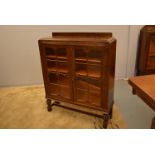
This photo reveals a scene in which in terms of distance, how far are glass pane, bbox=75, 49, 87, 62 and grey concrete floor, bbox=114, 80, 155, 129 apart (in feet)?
3.32

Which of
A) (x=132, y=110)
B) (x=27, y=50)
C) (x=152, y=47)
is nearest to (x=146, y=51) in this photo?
(x=152, y=47)

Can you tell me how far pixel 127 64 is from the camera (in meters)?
3.23

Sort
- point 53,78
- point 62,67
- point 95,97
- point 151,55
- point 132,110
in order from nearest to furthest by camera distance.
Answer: point 95,97 → point 62,67 → point 53,78 → point 132,110 → point 151,55

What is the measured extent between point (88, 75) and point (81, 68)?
162mm

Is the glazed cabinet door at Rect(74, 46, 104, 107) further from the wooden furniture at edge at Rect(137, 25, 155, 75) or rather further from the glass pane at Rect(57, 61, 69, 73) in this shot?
the wooden furniture at edge at Rect(137, 25, 155, 75)

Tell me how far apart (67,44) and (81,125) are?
3.37 ft

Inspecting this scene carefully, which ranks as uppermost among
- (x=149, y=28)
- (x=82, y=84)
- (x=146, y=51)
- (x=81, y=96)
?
(x=149, y=28)

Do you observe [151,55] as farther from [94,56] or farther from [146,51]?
[94,56]

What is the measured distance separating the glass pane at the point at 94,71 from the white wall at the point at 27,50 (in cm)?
134

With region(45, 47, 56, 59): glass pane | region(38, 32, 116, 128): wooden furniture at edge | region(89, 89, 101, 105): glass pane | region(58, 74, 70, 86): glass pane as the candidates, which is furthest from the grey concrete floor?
region(45, 47, 56, 59): glass pane

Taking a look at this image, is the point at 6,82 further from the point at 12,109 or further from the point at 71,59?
the point at 71,59

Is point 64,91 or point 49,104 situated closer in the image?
point 64,91

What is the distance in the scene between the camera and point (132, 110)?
7.29ft
